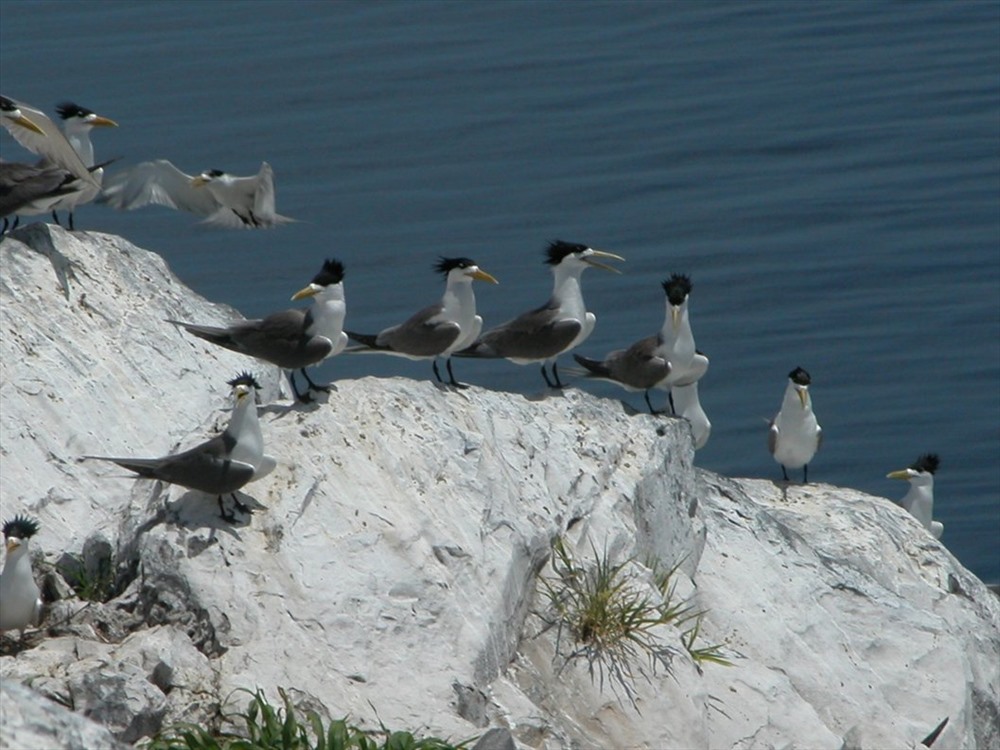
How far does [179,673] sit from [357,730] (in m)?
0.87

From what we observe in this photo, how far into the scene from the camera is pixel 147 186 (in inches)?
577

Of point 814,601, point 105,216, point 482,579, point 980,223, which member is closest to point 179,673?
point 482,579

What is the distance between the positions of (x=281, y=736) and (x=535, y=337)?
4558mm

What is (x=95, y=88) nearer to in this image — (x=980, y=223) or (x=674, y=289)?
(x=980, y=223)

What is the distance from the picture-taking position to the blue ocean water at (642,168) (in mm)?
24281

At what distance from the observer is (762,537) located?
1276 centimetres

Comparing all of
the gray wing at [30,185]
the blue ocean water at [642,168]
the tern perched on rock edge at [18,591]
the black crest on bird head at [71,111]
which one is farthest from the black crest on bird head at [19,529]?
the blue ocean water at [642,168]

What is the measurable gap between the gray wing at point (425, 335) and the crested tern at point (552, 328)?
571 millimetres

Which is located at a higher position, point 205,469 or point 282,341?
point 282,341

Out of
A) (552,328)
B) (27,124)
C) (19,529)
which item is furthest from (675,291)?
(19,529)

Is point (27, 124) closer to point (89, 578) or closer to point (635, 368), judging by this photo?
point (89, 578)

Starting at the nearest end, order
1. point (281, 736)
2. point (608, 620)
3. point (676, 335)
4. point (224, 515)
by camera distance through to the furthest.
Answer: point (281, 736) → point (224, 515) → point (608, 620) → point (676, 335)

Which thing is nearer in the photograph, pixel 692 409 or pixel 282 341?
pixel 282 341

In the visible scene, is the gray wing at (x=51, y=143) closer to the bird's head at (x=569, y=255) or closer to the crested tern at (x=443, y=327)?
the crested tern at (x=443, y=327)
